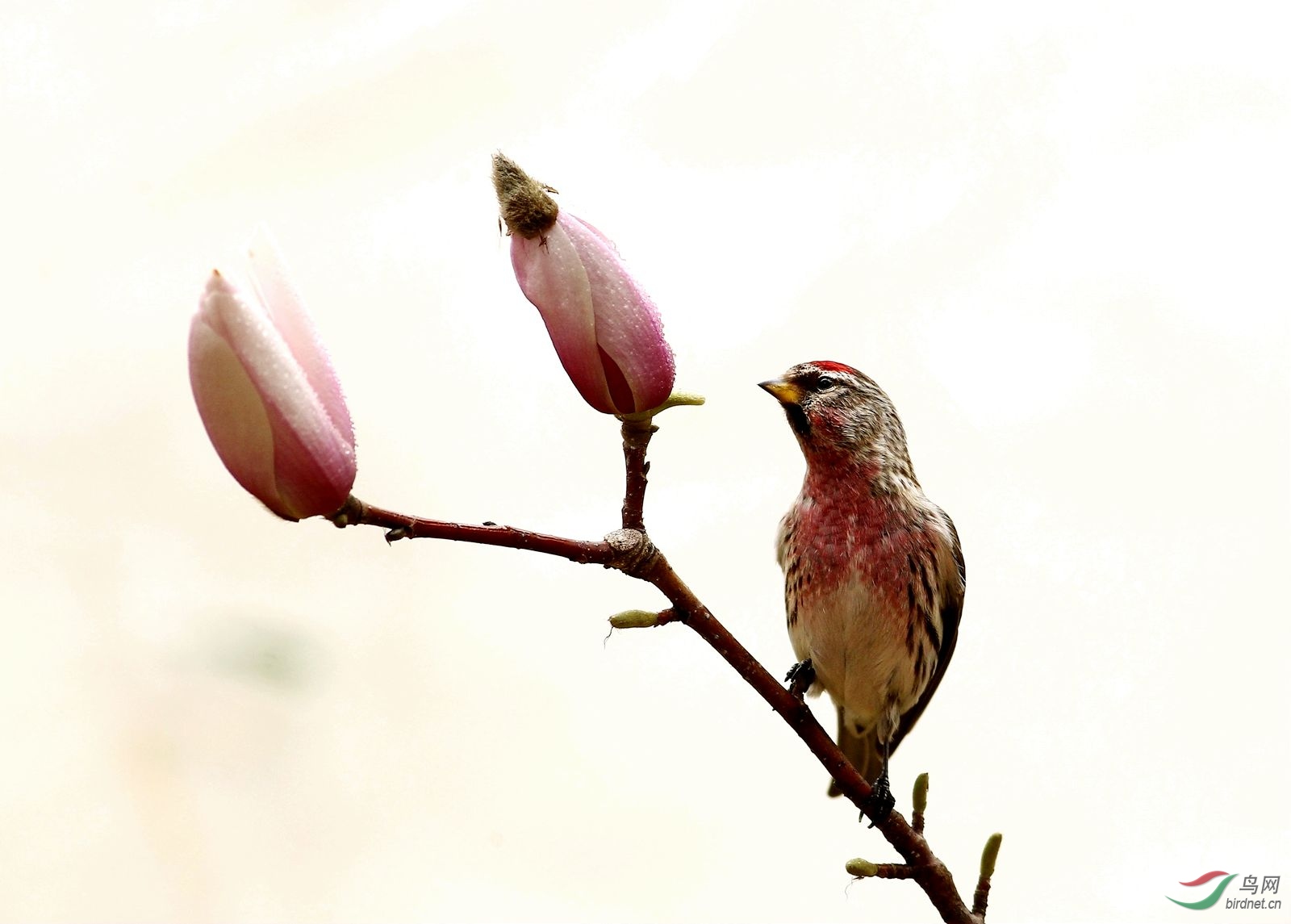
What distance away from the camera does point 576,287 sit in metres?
0.59

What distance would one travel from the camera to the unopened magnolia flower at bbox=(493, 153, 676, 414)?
1.94 feet

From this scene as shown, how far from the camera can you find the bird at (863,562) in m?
0.98

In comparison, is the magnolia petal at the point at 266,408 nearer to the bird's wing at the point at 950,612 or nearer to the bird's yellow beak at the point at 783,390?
the bird's yellow beak at the point at 783,390

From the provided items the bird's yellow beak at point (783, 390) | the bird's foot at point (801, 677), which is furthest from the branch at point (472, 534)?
the bird's foot at point (801, 677)

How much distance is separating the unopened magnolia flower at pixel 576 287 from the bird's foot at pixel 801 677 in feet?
1.97

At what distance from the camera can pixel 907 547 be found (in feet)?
3.46

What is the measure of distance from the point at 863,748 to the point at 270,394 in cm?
Result: 89

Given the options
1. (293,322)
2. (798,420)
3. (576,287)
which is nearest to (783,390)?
(798,420)

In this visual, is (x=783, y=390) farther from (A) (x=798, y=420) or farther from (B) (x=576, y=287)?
(B) (x=576, y=287)

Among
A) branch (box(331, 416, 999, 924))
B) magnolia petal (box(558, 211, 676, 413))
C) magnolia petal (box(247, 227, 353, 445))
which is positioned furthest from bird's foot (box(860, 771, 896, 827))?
magnolia petal (box(247, 227, 353, 445))

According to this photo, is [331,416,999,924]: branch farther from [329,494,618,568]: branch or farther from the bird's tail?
the bird's tail

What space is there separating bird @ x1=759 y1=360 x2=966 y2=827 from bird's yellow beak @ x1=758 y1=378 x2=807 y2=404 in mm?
14

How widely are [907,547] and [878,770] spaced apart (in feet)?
0.98

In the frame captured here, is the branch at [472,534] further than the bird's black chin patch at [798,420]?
No
